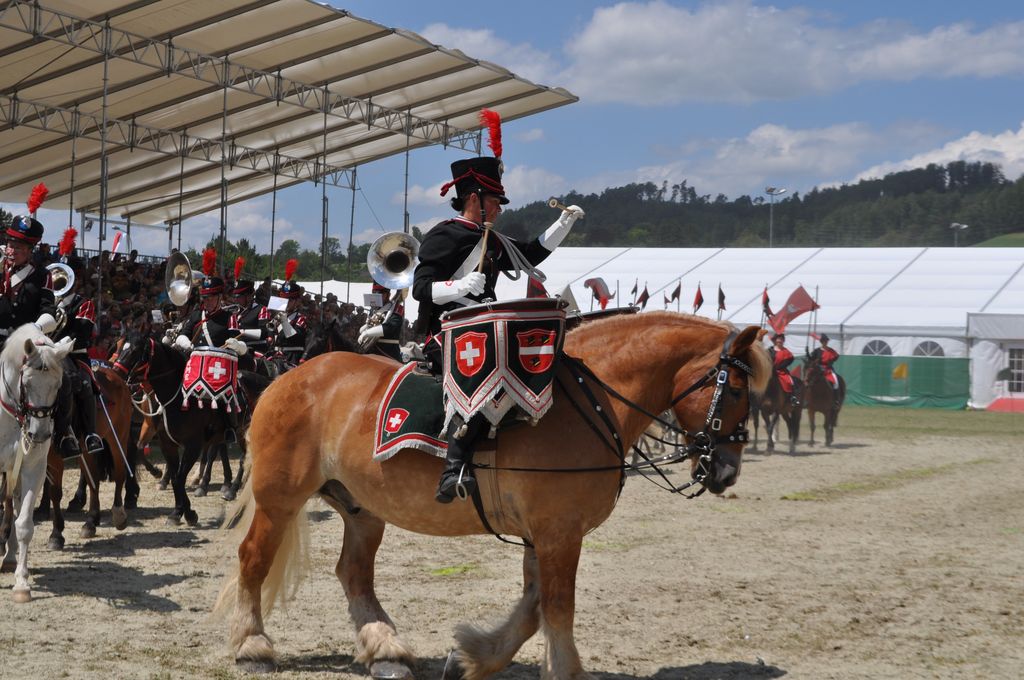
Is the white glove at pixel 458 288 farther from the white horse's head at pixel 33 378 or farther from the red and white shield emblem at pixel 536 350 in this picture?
the white horse's head at pixel 33 378

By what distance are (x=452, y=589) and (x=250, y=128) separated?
2382 centimetres

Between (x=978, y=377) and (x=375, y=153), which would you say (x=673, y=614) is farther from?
(x=978, y=377)

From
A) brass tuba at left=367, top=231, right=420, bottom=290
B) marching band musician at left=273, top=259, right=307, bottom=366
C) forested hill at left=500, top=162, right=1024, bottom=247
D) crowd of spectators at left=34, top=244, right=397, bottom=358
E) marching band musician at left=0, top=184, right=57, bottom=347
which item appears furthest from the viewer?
forested hill at left=500, top=162, right=1024, bottom=247

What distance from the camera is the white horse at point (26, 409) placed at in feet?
25.6

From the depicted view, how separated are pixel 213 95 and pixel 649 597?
21746 mm

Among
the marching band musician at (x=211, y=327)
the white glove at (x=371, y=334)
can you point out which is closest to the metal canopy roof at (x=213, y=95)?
the marching band musician at (x=211, y=327)

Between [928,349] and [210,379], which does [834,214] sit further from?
[210,379]

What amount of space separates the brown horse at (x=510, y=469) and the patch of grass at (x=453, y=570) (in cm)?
240

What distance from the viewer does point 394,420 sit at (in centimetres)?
573

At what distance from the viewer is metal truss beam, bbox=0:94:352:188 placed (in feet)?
83.0

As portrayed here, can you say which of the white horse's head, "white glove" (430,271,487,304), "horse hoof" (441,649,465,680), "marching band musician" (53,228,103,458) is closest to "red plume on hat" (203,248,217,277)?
"marching band musician" (53,228,103,458)

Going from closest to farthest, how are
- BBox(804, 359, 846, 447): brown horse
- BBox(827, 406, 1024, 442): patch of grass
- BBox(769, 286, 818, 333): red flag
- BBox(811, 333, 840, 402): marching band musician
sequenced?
BBox(804, 359, 846, 447): brown horse → BBox(811, 333, 840, 402): marching band musician → BBox(769, 286, 818, 333): red flag → BBox(827, 406, 1024, 442): patch of grass

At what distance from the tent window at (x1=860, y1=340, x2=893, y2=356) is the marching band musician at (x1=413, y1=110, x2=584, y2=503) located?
102ft

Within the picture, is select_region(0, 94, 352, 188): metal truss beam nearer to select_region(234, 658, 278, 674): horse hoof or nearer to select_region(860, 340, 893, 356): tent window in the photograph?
select_region(860, 340, 893, 356): tent window
